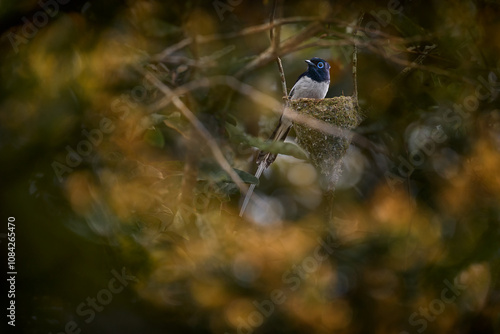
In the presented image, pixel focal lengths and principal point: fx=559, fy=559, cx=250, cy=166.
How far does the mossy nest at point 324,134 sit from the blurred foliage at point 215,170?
38 cm

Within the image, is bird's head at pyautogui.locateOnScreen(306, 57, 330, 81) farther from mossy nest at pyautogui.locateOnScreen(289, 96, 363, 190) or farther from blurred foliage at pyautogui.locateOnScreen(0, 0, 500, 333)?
blurred foliage at pyautogui.locateOnScreen(0, 0, 500, 333)

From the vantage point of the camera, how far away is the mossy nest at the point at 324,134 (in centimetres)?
237

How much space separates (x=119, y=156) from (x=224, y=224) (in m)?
0.35

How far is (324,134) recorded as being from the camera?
252 centimetres

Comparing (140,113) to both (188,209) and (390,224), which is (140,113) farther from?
(390,224)

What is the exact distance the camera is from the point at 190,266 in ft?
3.37

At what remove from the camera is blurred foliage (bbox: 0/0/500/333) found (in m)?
0.75

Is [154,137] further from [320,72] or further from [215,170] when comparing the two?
[320,72]

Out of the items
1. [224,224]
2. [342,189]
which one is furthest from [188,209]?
[342,189]

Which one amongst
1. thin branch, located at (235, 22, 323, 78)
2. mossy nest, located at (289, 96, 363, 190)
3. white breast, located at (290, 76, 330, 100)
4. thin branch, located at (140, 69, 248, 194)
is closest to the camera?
thin branch, located at (140, 69, 248, 194)

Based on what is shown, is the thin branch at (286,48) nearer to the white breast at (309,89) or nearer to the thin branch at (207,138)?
the thin branch at (207,138)

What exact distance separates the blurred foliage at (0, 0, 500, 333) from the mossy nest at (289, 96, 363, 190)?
14.9 inches

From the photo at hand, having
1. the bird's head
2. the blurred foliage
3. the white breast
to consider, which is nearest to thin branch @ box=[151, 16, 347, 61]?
the blurred foliage

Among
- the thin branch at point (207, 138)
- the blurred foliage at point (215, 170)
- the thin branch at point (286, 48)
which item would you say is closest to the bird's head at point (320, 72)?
the blurred foliage at point (215, 170)
